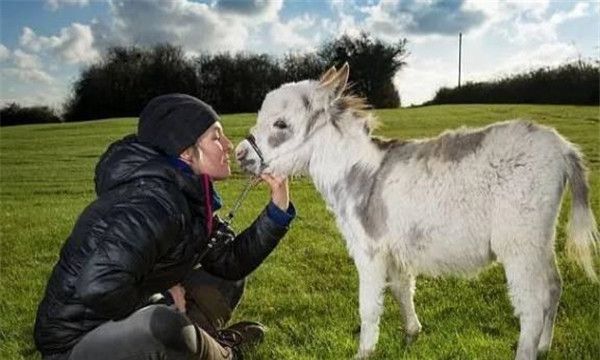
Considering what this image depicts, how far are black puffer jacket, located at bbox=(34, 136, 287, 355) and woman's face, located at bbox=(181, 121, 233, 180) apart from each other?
163 millimetres

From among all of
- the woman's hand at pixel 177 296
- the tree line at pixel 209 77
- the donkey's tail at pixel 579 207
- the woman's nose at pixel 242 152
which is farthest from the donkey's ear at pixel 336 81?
the tree line at pixel 209 77

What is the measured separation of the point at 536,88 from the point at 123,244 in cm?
1095

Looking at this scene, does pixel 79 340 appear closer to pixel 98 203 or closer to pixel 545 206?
pixel 98 203

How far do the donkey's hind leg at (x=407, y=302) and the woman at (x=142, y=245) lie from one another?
4.64 ft

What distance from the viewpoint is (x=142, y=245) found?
9.98 ft

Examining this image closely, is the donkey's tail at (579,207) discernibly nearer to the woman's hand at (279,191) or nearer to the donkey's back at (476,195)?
the donkey's back at (476,195)

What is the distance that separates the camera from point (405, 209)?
4.11 metres

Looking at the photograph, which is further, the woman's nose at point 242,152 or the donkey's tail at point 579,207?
the woman's nose at point 242,152

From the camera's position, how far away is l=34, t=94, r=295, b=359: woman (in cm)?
301

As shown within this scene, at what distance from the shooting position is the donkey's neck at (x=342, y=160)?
14.6 feet

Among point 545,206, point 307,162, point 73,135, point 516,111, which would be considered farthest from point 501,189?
point 73,135

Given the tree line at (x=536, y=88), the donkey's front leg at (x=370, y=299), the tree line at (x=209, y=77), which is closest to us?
the donkey's front leg at (x=370, y=299)

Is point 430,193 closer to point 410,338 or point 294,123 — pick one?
point 294,123

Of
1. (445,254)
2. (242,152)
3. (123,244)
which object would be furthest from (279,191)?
(123,244)
